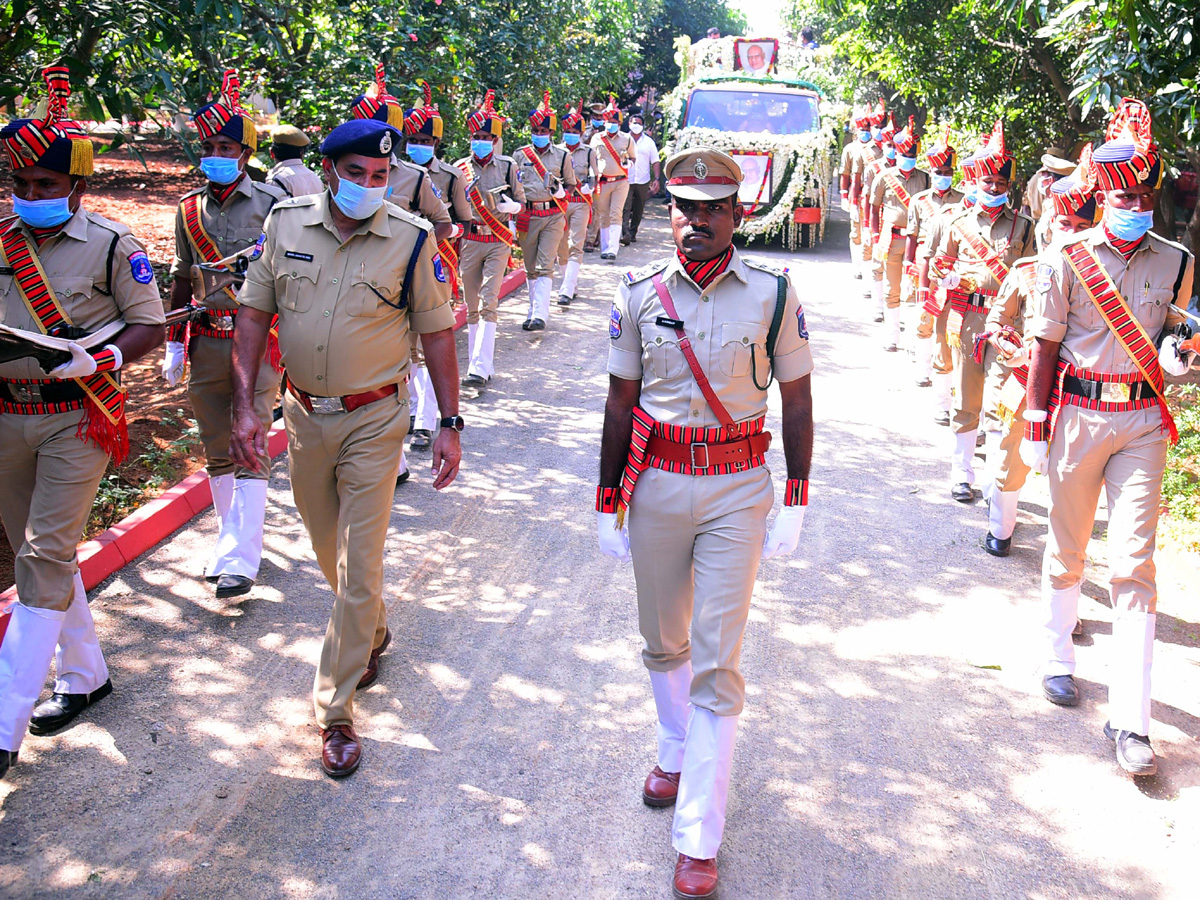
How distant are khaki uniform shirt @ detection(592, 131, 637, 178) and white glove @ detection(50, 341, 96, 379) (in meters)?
12.2

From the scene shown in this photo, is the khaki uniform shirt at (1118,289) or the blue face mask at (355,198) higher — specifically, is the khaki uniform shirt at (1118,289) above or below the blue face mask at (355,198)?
below

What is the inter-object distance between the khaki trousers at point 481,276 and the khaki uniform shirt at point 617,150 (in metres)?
6.52

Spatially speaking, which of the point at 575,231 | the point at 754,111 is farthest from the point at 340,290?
the point at 754,111

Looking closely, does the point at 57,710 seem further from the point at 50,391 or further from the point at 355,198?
the point at 355,198

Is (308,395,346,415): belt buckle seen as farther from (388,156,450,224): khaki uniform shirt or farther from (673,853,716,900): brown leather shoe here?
(388,156,450,224): khaki uniform shirt

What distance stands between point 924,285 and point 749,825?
5.50m

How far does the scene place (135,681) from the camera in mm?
4672

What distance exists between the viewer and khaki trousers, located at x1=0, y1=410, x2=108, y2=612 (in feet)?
13.4

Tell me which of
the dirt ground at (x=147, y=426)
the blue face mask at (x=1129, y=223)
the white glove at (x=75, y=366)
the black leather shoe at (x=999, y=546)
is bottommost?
the black leather shoe at (x=999, y=546)

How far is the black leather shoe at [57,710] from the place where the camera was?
4266mm

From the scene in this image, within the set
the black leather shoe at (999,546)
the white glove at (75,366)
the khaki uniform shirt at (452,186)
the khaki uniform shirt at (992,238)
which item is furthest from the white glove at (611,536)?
the khaki uniform shirt at (452,186)

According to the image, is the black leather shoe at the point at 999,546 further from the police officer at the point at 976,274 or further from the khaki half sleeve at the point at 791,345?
the khaki half sleeve at the point at 791,345

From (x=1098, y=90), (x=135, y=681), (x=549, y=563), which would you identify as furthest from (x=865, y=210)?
(x=135, y=681)

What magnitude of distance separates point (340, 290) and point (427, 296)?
0.33 meters
